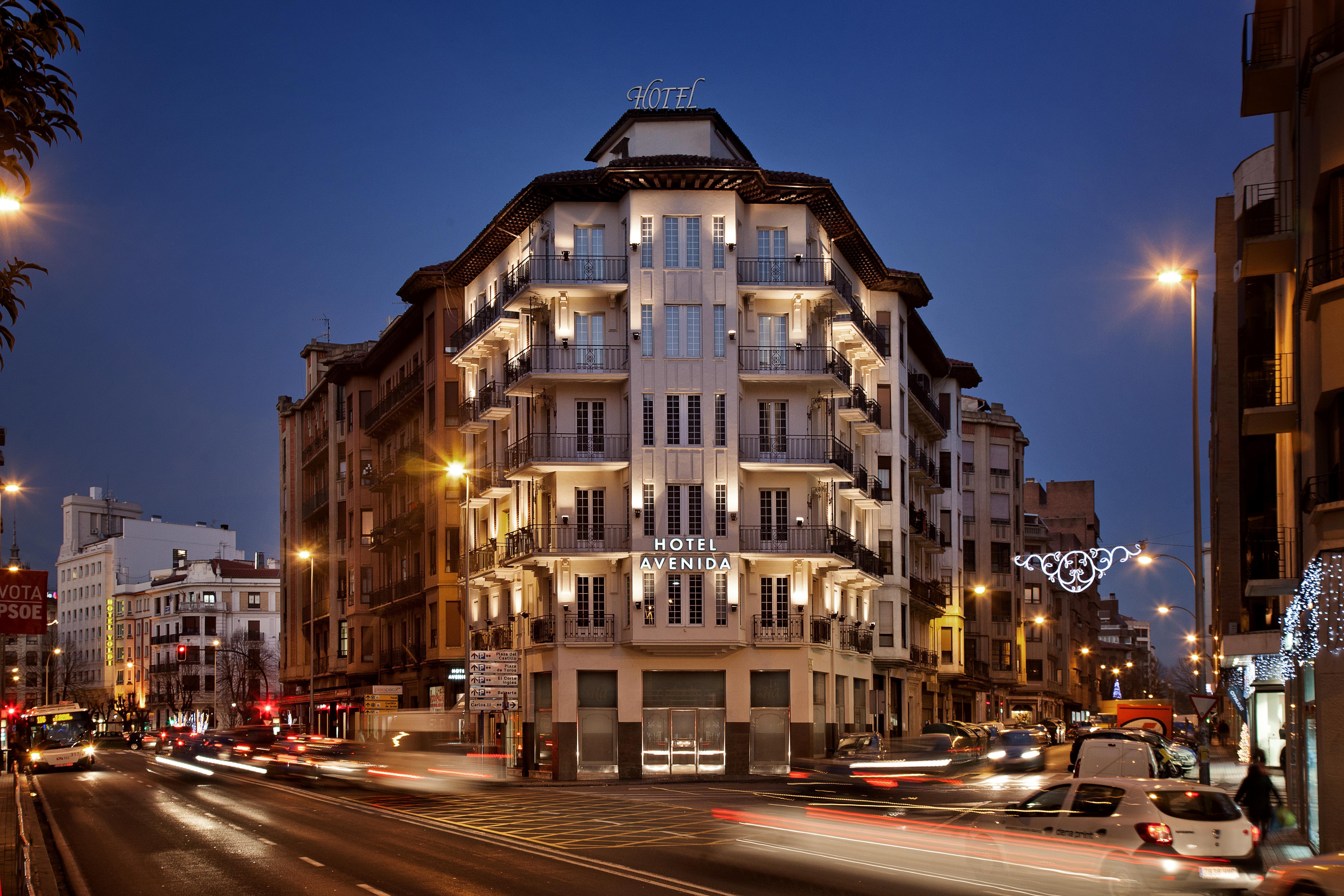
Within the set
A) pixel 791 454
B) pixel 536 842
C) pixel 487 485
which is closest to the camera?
pixel 536 842

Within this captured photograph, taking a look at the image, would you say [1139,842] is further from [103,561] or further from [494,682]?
[103,561]

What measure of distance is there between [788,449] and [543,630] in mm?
11089

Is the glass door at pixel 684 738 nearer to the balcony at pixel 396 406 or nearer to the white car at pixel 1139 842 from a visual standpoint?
the balcony at pixel 396 406

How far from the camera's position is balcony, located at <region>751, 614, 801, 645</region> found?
5041cm

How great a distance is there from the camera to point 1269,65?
25766mm

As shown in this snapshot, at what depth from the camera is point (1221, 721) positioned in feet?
223

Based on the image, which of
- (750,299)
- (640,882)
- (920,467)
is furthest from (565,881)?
(920,467)

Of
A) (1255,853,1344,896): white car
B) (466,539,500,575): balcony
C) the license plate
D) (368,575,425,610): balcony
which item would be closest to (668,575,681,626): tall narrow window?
(466,539,500,575): balcony

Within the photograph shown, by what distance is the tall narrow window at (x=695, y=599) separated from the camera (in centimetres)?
4900

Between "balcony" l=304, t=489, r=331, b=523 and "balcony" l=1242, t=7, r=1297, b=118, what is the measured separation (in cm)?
6450

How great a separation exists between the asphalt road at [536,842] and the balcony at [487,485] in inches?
715

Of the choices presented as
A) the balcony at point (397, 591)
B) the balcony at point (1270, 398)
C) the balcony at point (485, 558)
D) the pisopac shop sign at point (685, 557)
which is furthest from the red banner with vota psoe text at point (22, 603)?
the balcony at point (397, 591)

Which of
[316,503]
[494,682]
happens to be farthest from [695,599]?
[316,503]

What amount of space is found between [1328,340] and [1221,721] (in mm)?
52323
